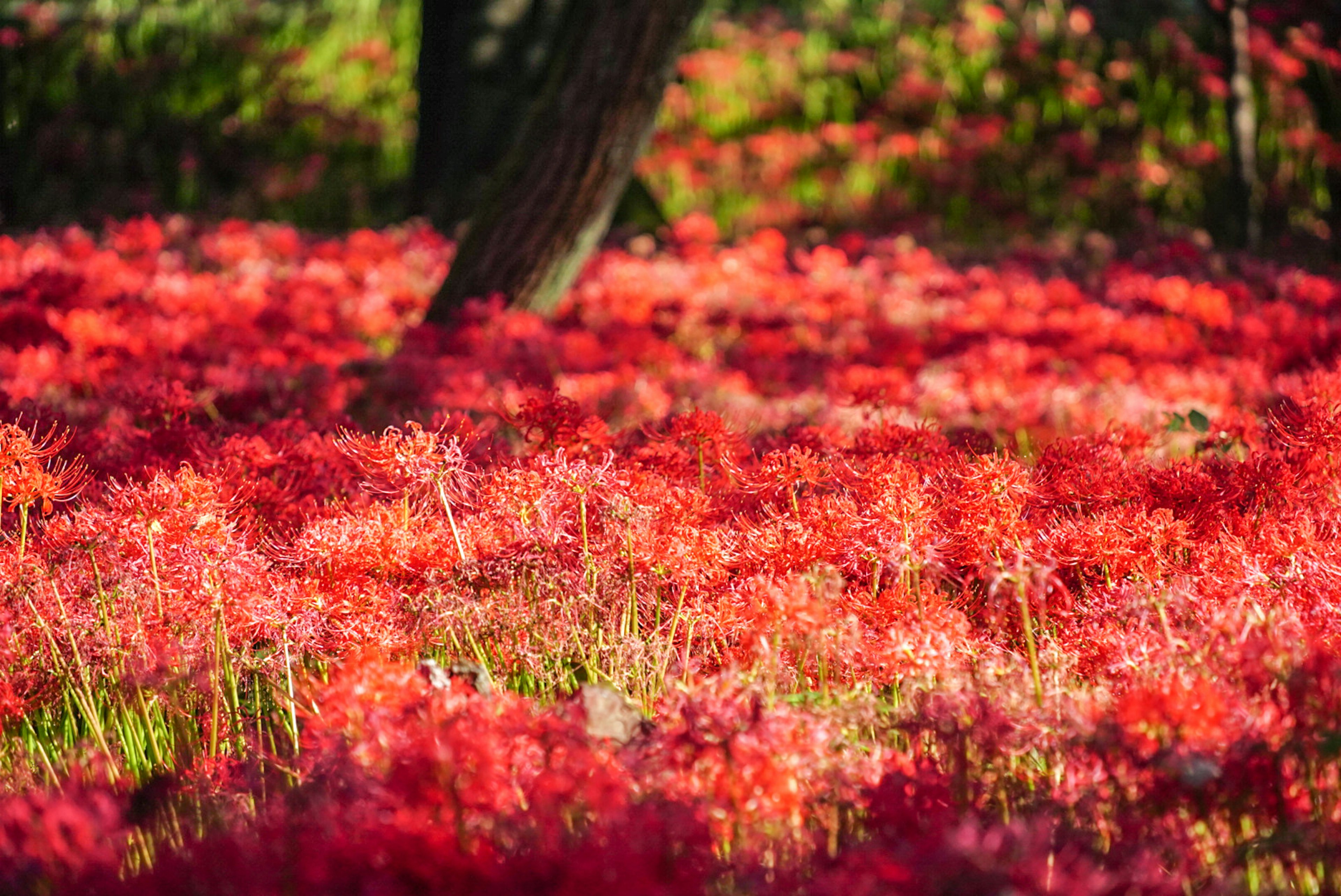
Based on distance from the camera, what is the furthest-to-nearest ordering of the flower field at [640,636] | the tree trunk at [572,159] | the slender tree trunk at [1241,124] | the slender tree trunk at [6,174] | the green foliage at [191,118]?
the green foliage at [191,118]
the slender tree trunk at [6,174]
the slender tree trunk at [1241,124]
the tree trunk at [572,159]
the flower field at [640,636]

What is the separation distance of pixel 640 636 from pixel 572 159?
2.27m

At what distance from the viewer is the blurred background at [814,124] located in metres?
8.38

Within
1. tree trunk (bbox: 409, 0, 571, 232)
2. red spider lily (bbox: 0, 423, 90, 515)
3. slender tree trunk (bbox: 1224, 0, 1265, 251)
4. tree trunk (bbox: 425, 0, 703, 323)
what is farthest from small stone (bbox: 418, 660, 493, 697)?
slender tree trunk (bbox: 1224, 0, 1265, 251)

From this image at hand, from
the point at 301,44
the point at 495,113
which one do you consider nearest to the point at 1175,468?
the point at 495,113

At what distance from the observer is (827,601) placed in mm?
1890

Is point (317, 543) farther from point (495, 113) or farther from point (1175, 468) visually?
point (495, 113)

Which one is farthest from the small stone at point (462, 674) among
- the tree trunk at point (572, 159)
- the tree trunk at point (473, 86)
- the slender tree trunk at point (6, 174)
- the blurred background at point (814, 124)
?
the slender tree trunk at point (6, 174)

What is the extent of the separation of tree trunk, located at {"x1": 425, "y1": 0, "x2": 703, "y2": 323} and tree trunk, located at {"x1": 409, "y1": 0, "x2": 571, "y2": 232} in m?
2.62

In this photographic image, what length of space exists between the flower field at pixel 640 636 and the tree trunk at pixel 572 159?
642 mm

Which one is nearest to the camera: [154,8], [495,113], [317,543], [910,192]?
[317,543]

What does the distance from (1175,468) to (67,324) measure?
10.5 feet

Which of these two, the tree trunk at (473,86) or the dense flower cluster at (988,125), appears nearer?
the tree trunk at (473,86)

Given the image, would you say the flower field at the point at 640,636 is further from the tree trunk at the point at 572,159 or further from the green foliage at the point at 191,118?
the green foliage at the point at 191,118

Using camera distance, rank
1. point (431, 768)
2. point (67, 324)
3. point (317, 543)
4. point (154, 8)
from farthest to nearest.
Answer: point (154, 8), point (67, 324), point (317, 543), point (431, 768)
